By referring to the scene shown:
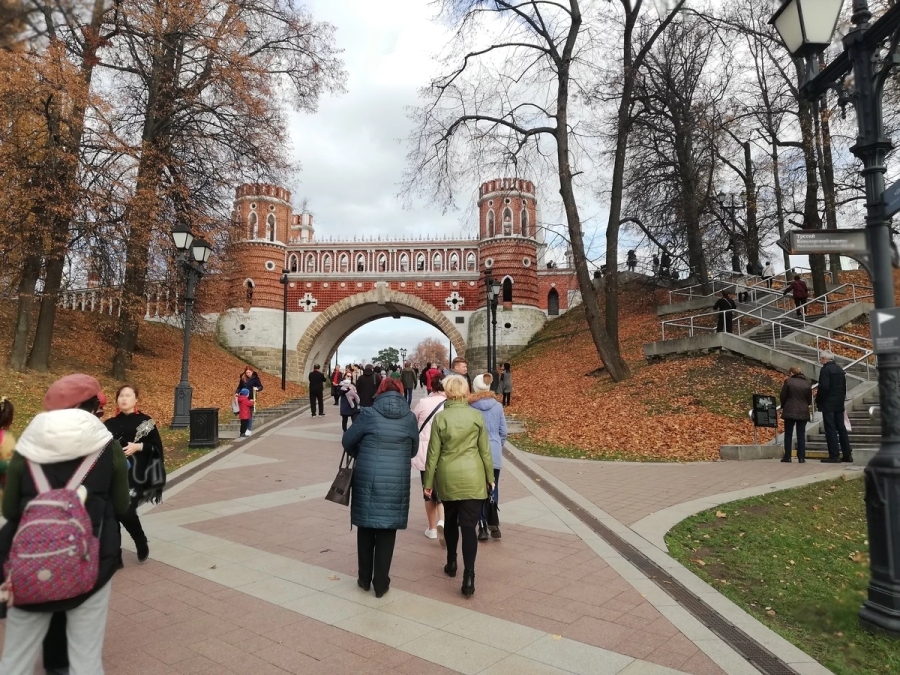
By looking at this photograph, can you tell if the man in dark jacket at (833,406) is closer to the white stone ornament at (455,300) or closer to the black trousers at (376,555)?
the black trousers at (376,555)

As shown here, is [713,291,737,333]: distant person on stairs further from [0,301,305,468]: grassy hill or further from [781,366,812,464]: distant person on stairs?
[0,301,305,468]: grassy hill

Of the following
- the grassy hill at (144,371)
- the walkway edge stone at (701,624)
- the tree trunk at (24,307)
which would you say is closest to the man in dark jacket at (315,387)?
the grassy hill at (144,371)

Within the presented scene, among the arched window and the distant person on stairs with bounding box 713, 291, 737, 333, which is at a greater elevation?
the arched window

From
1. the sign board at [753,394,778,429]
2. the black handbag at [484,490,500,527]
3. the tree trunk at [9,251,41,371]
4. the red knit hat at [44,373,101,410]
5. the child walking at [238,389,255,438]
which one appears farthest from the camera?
the tree trunk at [9,251,41,371]

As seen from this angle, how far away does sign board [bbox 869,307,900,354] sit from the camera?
379cm

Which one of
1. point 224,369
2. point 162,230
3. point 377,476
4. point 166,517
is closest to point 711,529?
point 377,476

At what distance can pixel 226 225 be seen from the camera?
783 inches

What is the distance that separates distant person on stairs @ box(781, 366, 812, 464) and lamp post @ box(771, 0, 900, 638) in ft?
19.6

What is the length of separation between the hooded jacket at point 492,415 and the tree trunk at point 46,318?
1507 centimetres

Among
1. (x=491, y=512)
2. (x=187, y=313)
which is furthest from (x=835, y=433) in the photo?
(x=187, y=313)

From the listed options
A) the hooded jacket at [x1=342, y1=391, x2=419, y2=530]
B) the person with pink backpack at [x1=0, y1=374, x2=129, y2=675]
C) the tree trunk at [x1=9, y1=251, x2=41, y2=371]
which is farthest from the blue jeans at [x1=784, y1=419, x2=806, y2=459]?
the tree trunk at [x1=9, y1=251, x2=41, y2=371]

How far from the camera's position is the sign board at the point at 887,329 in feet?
12.4

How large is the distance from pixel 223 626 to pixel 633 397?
44.9ft

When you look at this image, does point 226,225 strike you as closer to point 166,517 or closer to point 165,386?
point 165,386
